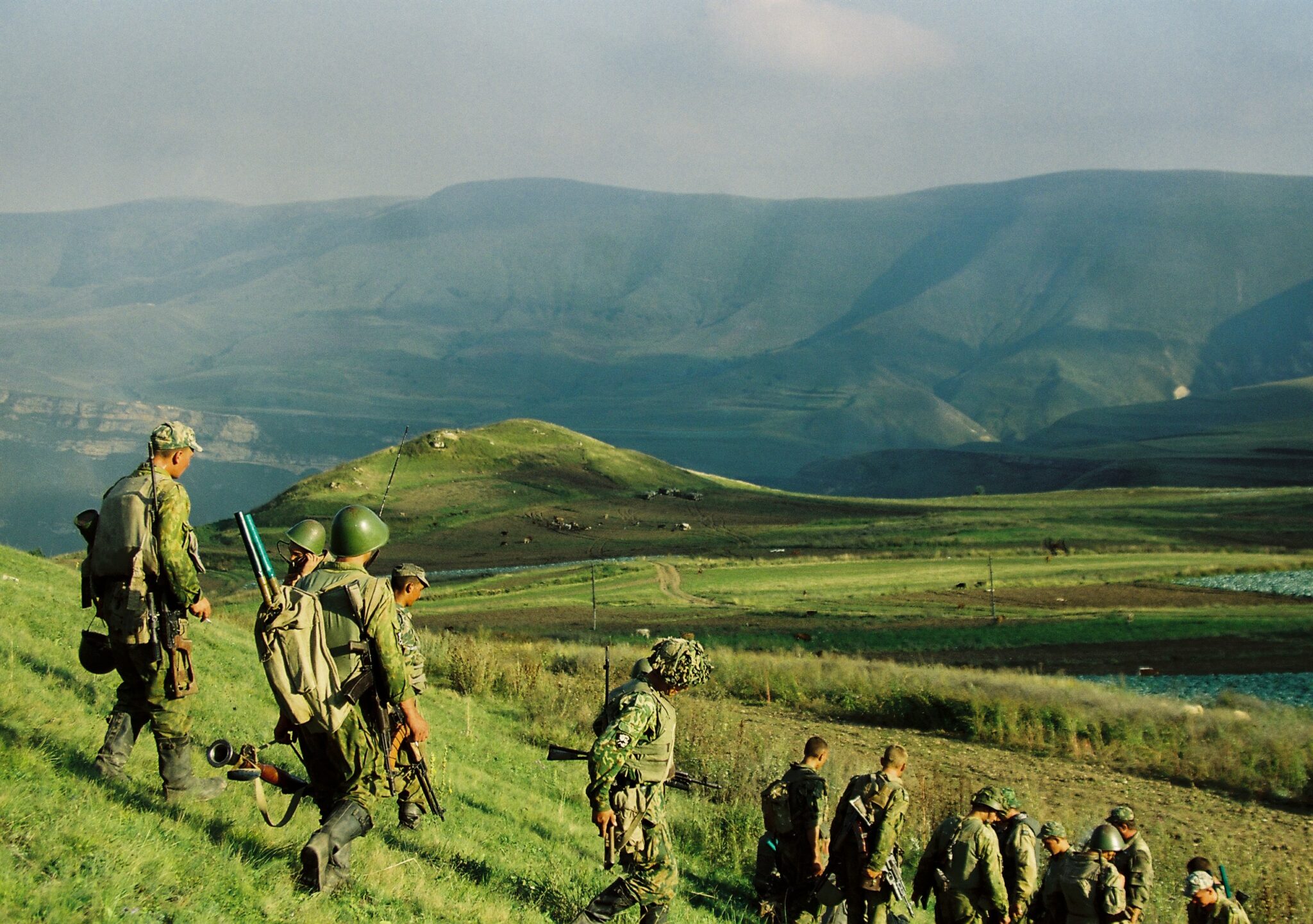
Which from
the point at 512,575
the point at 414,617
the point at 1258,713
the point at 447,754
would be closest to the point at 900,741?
the point at 1258,713

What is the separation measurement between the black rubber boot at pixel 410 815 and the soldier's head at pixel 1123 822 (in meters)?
6.19

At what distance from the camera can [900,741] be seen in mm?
23031

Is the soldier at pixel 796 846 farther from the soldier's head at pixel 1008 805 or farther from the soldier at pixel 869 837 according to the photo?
the soldier's head at pixel 1008 805

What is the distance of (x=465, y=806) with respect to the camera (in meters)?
10.7

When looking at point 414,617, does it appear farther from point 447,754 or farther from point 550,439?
point 550,439

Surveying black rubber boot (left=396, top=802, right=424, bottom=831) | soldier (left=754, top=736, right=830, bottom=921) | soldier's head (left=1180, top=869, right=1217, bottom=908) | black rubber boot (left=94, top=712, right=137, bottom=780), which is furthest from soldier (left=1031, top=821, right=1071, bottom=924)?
black rubber boot (left=94, top=712, right=137, bottom=780)

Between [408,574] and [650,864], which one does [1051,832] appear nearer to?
[650,864]

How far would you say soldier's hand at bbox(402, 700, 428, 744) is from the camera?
6.54 metres

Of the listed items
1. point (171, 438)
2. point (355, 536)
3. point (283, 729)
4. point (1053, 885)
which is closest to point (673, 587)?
point (1053, 885)

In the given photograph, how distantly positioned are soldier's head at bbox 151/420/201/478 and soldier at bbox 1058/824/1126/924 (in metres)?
7.95

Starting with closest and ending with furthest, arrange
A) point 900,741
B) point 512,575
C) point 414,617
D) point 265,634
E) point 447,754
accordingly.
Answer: point 265,634 → point 447,754 → point 900,741 → point 414,617 → point 512,575

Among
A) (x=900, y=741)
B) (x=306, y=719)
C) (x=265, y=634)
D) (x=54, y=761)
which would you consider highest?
(x=265, y=634)

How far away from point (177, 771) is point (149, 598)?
1204 mm

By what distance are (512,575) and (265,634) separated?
6332 cm
